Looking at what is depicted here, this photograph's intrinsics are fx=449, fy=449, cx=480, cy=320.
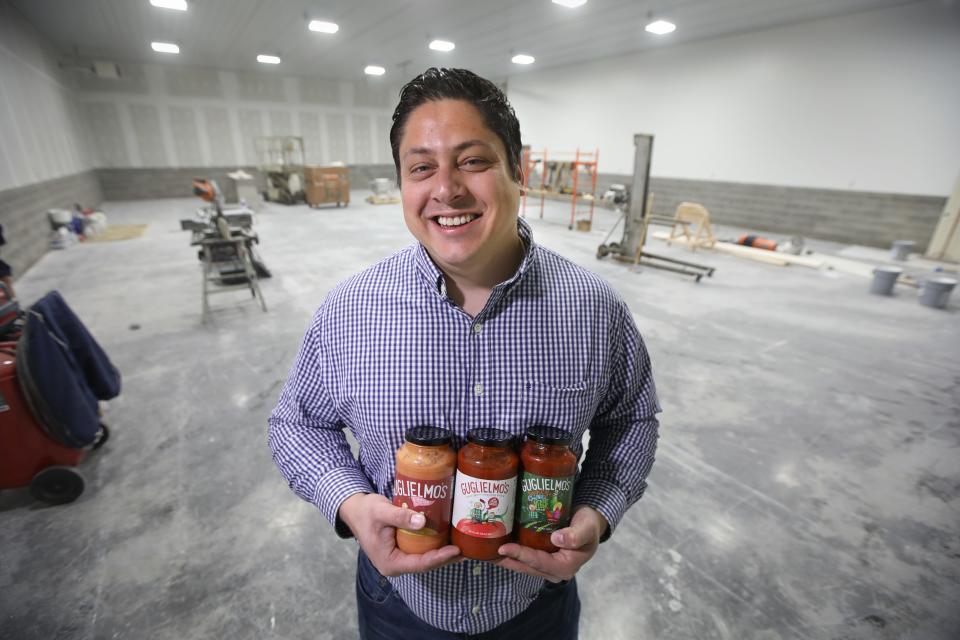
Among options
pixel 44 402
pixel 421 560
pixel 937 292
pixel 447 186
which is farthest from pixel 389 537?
pixel 937 292

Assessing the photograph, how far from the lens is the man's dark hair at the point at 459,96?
0.89 metres

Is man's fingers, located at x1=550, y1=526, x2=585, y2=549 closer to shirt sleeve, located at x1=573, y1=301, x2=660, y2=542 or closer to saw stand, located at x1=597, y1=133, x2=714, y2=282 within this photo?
shirt sleeve, located at x1=573, y1=301, x2=660, y2=542

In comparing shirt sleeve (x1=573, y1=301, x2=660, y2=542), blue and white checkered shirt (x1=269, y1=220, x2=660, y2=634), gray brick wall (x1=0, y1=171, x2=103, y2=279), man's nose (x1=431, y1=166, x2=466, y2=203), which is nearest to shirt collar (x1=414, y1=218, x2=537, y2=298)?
blue and white checkered shirt (x1=269, y1=220, x2=660, y2=634)

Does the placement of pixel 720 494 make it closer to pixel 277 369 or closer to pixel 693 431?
pixel 693 431

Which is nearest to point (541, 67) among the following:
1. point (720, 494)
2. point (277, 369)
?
point (277, 369)

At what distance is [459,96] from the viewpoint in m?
0.90

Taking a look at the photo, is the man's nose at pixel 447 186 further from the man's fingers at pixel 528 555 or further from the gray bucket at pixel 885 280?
the gray bucket at pixel 885 280

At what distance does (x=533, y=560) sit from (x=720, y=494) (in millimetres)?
2121

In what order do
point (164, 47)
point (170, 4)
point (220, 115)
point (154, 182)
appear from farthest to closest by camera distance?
1. point (220, 115)
2. point (154, 182)
3. point (164, 47)
4. point (170, 4)

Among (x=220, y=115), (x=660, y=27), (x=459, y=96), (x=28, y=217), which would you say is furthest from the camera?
(x=220, y=115)

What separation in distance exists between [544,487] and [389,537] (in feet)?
1.01

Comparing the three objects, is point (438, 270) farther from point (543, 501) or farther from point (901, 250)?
point (901, 250)

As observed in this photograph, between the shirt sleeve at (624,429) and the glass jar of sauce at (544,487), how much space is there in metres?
0.19

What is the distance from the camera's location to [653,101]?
1162cm
